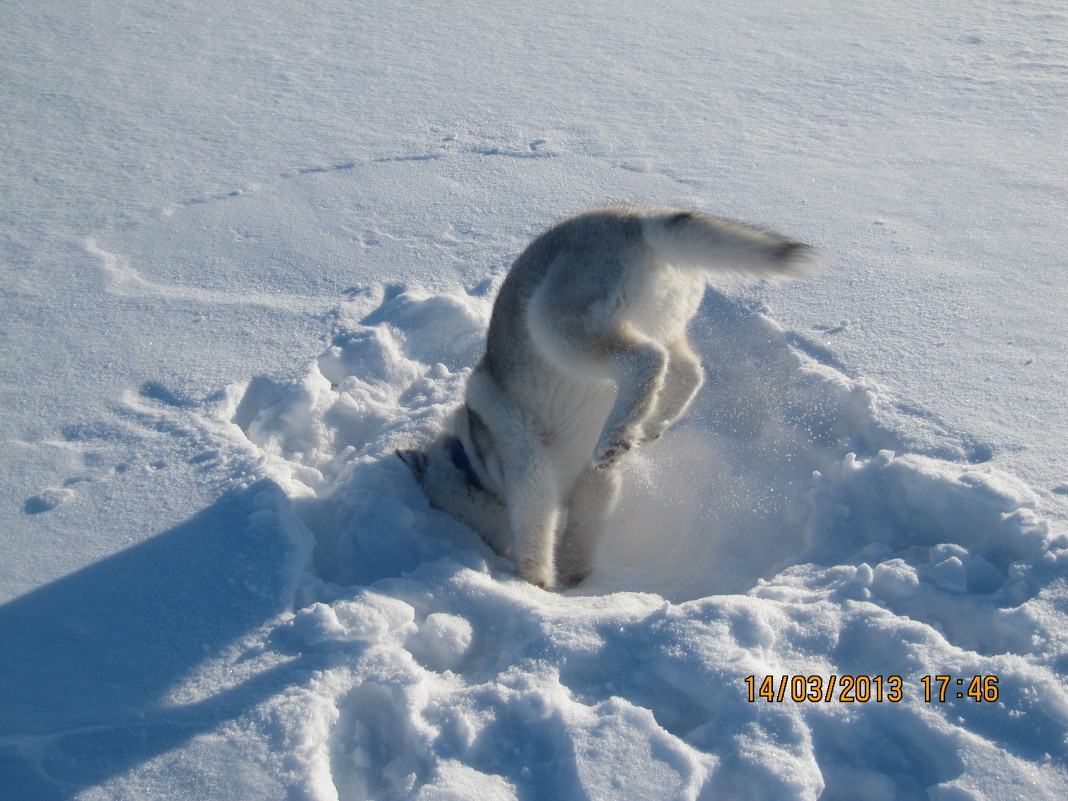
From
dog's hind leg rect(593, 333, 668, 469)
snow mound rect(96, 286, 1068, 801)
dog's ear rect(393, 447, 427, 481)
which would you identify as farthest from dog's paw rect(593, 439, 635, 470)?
dog's ear rect(393, 447, 427, 481)

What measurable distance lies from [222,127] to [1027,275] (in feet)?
19.9

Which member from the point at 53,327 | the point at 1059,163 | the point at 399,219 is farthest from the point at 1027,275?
the point at 53,327

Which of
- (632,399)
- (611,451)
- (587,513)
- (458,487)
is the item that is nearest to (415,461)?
(458,487)

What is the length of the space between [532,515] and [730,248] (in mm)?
1500

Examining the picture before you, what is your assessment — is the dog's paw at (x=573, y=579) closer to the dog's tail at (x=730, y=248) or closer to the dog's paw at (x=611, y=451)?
the dog's paw at (x=611, y=451)

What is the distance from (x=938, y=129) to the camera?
636 cm

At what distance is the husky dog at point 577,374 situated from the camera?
3016 millimetres

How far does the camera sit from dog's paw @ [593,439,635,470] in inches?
118

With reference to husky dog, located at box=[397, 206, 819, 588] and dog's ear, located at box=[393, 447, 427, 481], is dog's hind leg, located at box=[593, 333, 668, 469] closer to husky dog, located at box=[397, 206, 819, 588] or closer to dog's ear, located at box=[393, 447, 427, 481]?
husky dog, located at box=[397, 206, 819, 588]

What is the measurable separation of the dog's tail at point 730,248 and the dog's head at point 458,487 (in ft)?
4.70

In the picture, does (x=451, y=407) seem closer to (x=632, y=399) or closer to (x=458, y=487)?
(x=458, y=487)

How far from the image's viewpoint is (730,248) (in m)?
2.97

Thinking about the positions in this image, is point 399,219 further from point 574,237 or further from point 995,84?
point 995,84

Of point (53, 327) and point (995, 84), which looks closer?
point (53, 327)
